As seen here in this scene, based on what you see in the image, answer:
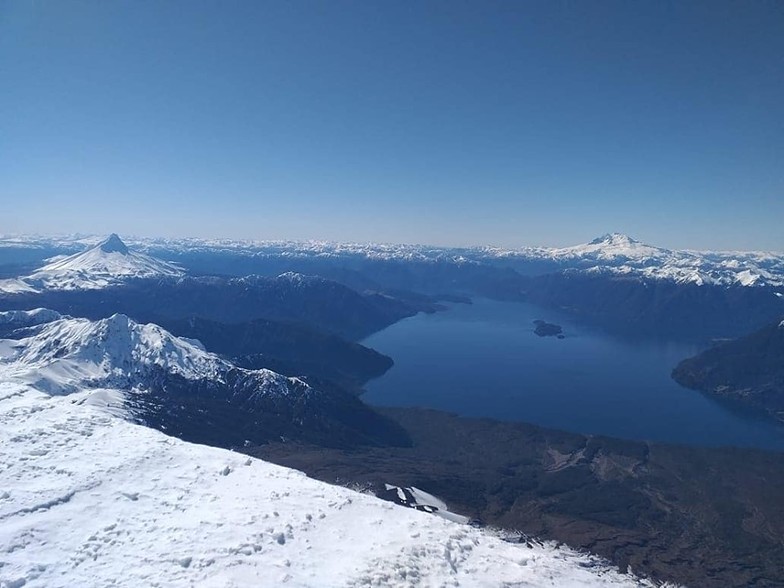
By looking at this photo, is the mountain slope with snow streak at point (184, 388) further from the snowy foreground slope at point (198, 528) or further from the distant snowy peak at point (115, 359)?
the snowy foreground slope at point (198, 528)

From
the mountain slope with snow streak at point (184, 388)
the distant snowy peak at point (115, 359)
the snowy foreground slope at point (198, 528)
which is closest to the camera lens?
the snowy foreground slope at point (198, 528)

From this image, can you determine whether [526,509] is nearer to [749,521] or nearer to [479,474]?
[479,474]

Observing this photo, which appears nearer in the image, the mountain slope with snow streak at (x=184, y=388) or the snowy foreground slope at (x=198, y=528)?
the snowy foreground slope at (x=198, y=528)

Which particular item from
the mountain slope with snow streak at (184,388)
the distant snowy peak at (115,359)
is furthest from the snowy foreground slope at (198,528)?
the distant snowy peak at (115,359)

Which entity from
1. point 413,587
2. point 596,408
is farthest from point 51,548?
point 596,408

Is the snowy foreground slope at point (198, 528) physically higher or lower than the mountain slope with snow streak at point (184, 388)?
higher

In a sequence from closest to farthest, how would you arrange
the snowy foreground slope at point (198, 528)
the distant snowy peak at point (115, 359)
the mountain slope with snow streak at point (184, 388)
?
1. the snowy foreground slope at point (198, 528)
2. the mountain slope with snow streak at point (184, 388)
3. the distant snowy peak at point (115, 359)
